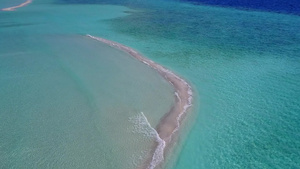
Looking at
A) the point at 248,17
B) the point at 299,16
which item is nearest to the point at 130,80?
the point at 248,17

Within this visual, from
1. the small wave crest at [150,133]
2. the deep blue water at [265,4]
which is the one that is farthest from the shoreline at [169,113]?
the deep blue water at [265,4]

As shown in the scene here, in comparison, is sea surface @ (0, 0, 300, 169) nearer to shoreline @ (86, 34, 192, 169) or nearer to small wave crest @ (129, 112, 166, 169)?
small wave crest @ (129, 112, 166, 169)

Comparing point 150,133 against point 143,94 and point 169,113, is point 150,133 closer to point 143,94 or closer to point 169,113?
point 169,113

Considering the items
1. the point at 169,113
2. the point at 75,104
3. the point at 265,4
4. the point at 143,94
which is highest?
the point at 265,4

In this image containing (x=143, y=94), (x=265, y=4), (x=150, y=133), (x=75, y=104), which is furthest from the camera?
(x=265, y=4)

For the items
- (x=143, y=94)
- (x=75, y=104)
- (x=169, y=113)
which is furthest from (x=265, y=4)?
(x=75, y=104)

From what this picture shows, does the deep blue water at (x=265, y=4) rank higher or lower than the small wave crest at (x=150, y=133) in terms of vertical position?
higher

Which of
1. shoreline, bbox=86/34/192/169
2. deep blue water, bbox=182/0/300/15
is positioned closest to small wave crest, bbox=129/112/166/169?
shoreline, bbox=86/34/192/169

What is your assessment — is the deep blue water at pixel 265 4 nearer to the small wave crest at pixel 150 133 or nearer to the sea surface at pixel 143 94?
the sea surface at pixel 143 94

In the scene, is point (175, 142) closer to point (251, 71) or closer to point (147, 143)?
point (147, 143)
